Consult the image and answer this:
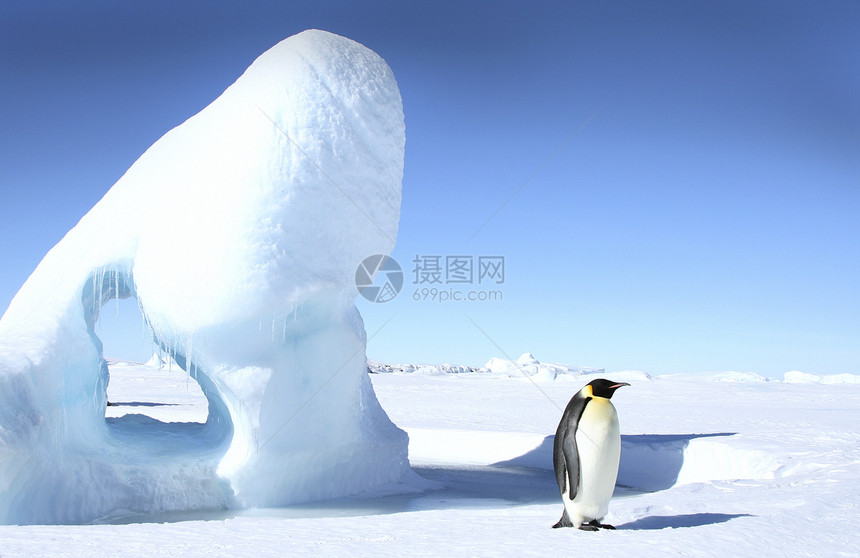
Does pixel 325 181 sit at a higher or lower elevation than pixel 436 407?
higher

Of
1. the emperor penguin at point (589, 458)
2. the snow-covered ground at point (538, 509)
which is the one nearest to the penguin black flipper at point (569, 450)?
the emperor penguin at point (589, 458)

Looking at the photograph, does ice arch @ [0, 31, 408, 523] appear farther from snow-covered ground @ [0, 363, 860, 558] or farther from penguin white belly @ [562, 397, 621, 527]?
penguin white belly @ [562, 397, 621, 527]

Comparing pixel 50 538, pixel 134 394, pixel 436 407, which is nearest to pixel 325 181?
pixel 50 538

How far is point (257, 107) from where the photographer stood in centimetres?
669

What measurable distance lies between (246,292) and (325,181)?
1.33 m

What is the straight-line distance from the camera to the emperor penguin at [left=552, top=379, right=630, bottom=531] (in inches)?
184

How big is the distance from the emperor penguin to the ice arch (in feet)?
9.91

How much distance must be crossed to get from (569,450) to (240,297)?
132 inches

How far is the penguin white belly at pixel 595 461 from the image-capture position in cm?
467

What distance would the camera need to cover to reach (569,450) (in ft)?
15.7

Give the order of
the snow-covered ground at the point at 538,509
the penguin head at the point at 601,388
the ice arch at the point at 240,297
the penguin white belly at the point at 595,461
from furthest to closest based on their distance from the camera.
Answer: the ice arch at the point at 240,297
the penguin head at the point at 601,388
the penguin white belly at the point at 595,461
the snow-covered ground at the point at 538,509

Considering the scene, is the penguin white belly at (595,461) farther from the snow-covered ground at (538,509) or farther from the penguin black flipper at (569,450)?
the snow-covered ground at (538,509)

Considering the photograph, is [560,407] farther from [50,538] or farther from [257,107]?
[50,538]

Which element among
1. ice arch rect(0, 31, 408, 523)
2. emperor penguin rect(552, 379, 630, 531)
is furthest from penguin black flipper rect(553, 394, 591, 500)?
ice arch rect(0, 31, 408, 523)
